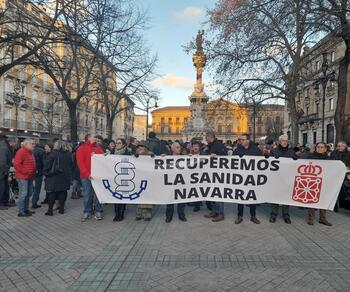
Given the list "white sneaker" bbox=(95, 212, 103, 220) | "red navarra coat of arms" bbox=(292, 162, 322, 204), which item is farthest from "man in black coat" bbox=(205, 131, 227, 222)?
"white sneaker" bbox=(95, 212, 103, 220)

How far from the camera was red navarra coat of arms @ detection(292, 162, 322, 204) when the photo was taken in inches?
315

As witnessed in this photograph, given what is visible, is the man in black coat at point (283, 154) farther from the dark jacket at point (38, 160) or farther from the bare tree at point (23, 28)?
the bare tree at point (23, 28)

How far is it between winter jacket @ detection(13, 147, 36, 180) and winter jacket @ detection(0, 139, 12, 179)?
3.04 feet

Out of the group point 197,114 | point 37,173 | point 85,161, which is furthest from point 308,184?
point 197,114

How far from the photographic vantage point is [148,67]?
24719 millimetres

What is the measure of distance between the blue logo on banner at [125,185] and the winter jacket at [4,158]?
3391mm

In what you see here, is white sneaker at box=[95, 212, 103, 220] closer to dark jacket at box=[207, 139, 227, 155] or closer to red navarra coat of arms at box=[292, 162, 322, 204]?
dark jacket at box=[207, 139, 227, 155]

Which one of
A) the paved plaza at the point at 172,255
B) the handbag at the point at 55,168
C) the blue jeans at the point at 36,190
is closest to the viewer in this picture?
the paved plaza at the point at 172,255

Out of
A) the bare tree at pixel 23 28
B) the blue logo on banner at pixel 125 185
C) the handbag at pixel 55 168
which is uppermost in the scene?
the bare tree at pixel 23 28

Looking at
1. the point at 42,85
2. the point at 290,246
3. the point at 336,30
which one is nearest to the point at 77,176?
the point at 290,246

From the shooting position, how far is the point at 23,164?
29.1 ft

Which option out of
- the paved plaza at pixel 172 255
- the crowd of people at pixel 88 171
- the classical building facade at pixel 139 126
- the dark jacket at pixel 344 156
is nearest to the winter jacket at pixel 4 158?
the crowd of people at pixel 88 171

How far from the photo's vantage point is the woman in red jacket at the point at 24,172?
28.9ft

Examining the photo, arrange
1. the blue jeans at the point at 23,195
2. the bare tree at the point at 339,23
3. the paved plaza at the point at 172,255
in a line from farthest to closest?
the bare tree at the point at 339,23
the blue jeans at the point at 23,195
the paved plaza at the point at 172,255
